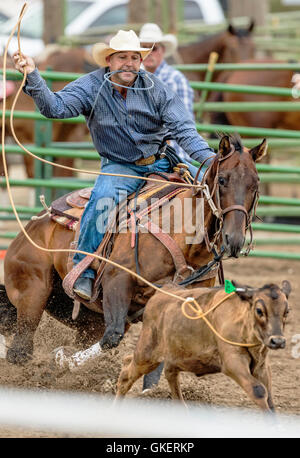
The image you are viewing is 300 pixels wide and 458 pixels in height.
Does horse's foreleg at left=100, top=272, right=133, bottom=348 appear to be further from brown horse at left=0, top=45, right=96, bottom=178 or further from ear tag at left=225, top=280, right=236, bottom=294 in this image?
brown horse at left=0, top=45, right=96, bottom=178

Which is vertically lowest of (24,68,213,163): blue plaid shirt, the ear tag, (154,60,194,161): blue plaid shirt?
the ear tag

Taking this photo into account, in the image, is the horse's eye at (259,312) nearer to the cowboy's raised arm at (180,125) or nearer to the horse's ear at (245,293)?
the horse's ear at (245,293)

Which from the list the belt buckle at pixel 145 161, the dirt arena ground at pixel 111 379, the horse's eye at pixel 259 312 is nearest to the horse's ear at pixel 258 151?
the belt buckle at pixel 145 161

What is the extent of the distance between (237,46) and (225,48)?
0.70ft

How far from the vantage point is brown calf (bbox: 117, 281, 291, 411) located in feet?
12.6

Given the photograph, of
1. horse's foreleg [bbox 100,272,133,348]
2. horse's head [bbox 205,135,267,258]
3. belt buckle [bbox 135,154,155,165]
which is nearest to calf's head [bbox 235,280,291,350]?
horse's head [bbox 205,135,267,258]

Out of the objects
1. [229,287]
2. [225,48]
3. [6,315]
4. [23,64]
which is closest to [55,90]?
[225,48]

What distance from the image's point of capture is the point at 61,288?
5.71 metres

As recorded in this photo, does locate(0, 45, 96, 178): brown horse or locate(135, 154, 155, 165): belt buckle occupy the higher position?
locate(0, 45, 96, 178): brown horse

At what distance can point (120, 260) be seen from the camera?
497 centimetres

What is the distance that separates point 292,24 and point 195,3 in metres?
2.44

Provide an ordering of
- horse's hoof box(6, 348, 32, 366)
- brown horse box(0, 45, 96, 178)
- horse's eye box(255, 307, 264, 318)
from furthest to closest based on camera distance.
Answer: brown horse box(0, 45, 96, 178), horse's hoof box(6, 348, 32, 366), horse's eye box(255, 307, 264, 318)

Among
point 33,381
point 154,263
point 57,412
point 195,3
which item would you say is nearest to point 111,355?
point 33,381

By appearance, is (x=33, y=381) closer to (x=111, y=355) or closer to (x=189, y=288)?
(x=111, y=355)
